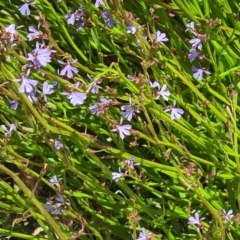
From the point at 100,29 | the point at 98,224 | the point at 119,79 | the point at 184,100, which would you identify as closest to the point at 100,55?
the point at 100,29

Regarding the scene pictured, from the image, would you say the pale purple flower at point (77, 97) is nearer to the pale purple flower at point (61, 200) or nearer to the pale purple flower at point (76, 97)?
the pale purple flower at point (76, 97)

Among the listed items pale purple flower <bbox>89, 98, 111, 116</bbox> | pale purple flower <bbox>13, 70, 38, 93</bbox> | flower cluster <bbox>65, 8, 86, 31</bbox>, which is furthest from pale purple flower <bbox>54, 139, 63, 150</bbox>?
flower cluster <bbox>65, 8, 86, 31</bbox>

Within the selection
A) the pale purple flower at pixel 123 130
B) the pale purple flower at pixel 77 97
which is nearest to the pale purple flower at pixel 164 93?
the pale purple flower at pixel 123 130

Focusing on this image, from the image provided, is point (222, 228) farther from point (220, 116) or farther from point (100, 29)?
point (100, 29)

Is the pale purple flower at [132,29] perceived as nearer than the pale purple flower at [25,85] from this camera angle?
No

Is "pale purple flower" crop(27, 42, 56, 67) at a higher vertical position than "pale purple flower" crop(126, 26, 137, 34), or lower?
higher

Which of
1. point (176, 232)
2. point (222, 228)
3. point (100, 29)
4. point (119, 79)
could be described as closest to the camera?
point (222, 228)

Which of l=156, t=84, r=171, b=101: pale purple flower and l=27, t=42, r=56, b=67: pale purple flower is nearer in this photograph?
l=27, t=42, r=56, b=67: pale purple flower

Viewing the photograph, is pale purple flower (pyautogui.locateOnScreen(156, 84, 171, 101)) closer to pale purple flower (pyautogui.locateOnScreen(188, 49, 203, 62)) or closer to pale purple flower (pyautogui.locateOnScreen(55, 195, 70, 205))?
pale purple flower (pyautogui.locateOnScreen(188, 49, 203, 62))
